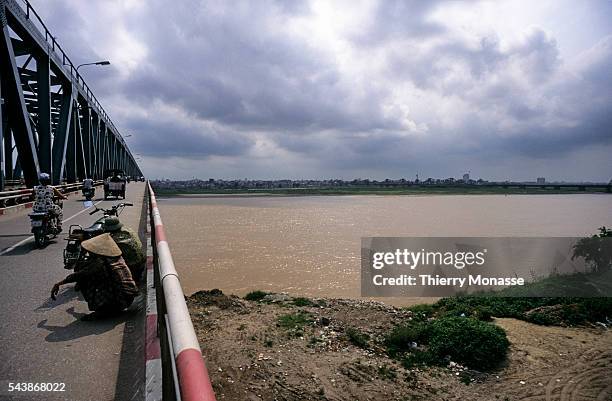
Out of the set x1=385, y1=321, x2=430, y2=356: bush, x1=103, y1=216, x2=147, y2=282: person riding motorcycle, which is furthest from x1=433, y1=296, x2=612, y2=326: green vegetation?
x1=103, y1=216, x2=147, y2=282: person riding motorcycle

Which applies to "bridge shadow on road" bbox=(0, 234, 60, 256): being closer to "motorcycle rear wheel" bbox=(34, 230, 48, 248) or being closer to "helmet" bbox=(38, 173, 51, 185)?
"motorcycle rear wheel" bbox=(34, 230, 48, 248)

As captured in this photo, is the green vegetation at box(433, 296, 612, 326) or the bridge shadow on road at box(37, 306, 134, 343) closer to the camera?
the bridge shadow on road at box(37, 306, 134, 343)

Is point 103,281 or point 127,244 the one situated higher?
point 127,244

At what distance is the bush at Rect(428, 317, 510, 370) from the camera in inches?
381

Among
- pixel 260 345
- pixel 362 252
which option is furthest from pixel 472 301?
pixel 362 252

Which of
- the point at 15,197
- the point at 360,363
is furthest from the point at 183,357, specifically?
the point at 15,197

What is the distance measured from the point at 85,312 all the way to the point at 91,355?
152 centimetres

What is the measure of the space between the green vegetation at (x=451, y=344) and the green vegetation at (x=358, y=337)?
587 millimetres

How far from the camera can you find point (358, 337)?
35.0 feet

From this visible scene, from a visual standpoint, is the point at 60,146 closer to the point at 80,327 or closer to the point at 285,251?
the point at 285,251

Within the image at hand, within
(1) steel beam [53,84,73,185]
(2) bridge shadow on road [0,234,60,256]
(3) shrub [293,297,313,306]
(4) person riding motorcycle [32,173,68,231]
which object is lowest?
(3) shrub [293,297,313,306]

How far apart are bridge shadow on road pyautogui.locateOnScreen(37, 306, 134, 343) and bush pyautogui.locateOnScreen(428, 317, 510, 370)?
785 cm

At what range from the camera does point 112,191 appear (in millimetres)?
27281

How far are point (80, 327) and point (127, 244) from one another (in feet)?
5.01
